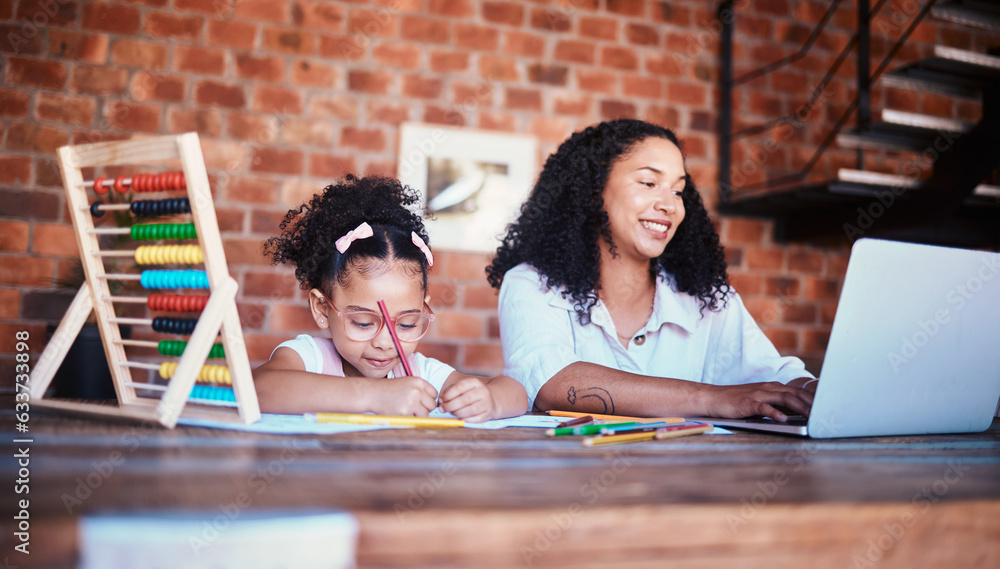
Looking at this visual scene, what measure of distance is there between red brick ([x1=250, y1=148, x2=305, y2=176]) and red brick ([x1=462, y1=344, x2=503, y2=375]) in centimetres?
100

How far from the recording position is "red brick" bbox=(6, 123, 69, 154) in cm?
246

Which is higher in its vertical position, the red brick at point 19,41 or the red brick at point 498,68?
the red brick at point 498,68

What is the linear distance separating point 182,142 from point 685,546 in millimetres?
735

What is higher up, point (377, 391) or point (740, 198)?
point (740, 198)

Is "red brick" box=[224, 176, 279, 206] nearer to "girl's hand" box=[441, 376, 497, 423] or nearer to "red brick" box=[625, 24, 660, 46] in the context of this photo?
"red brick" box=[625, 24, 660, 46]

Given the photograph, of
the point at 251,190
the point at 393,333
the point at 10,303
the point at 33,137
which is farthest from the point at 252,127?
the point at 393,333

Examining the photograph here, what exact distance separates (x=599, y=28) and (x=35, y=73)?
2232 millimetres

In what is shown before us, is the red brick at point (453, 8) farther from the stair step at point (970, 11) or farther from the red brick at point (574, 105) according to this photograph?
the stair step at point (970, 11)

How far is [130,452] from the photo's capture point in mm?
612

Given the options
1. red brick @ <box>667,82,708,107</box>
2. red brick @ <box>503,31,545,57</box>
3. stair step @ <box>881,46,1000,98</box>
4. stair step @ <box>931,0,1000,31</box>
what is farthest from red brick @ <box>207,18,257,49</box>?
stair step @ <box>931,0,1000,31</box>

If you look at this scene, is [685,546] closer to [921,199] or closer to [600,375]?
[600,375]

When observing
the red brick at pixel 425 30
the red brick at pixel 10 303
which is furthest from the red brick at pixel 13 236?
the red brick at pixel 425 30

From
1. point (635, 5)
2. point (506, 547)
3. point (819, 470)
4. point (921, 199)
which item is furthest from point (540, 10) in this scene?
point (506, 547)

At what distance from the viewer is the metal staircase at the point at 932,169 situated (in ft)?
8.02
